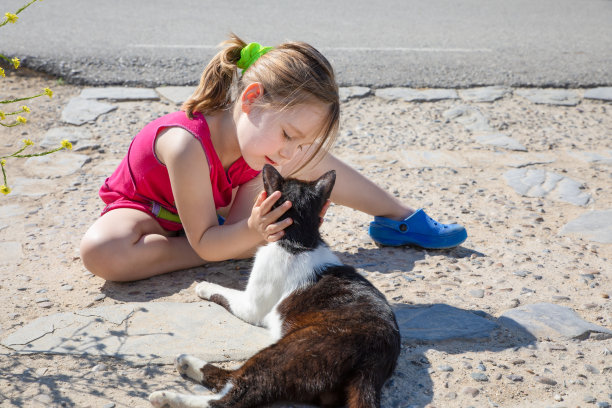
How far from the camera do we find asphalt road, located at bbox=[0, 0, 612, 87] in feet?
18.6

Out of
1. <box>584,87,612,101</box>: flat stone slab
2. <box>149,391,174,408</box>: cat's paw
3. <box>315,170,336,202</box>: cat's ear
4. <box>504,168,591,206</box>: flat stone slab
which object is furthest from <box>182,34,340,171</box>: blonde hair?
<box>584,87,612,101</box>: flat stone slab

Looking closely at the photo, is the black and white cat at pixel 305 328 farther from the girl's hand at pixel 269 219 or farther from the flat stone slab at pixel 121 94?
the flat stone slab at pixel 121 94

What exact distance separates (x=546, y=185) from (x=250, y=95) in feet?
7.66

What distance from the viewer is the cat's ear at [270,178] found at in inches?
104

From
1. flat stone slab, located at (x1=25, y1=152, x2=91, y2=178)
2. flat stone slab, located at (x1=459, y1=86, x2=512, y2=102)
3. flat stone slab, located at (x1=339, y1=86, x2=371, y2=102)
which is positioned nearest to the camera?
flat stone slab, located at (x1=25, y1=152, x2=91, y2=178)

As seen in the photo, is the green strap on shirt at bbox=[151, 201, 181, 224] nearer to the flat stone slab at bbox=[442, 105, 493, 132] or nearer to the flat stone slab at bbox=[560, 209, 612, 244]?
the flat stone slab at bbox=[560, 209, 612, 244]

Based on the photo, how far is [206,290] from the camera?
284 centimetres

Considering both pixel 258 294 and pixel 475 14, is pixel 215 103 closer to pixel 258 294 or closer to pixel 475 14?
pixel 258 294

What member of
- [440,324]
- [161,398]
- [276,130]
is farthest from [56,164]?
[440,324]

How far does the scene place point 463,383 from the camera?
7.39ft

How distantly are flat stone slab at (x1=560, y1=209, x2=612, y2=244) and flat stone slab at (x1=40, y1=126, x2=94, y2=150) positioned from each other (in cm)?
342

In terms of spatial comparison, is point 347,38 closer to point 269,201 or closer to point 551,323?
point 269,201

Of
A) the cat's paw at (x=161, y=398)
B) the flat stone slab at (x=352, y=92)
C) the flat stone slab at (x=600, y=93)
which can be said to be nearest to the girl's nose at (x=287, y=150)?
the cat's paw at (x=161, y=398)

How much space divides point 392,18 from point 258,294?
651 cm
